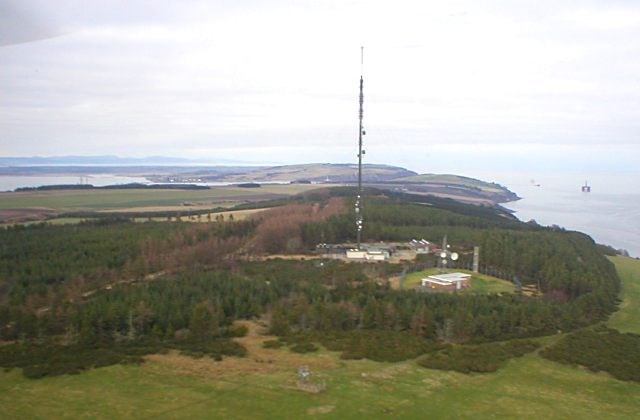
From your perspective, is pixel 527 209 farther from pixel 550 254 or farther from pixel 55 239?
pixel 55 239

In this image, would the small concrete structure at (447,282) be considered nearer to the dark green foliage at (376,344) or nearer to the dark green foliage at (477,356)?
the dark green foliage at (477,356)

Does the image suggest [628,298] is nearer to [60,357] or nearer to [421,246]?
[421,246]

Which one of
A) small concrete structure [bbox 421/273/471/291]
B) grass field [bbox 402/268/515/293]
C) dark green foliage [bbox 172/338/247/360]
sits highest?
small concrete structure [bbox 421/273/471/291]

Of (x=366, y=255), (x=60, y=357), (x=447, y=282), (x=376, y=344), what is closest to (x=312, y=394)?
(x=376, y=344)

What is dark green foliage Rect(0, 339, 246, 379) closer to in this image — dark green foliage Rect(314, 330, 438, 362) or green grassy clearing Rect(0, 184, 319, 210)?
dark green foliage Rect(314, 330, 438, 362)

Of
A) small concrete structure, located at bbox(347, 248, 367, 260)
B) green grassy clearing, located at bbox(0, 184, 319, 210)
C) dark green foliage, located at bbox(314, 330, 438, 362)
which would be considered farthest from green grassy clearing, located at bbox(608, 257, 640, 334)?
green grassy clearing, located at bbox(0, 184, 319, 210)

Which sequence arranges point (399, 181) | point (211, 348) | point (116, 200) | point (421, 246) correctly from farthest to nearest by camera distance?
point (399, 181) < point (116, 200) < point (421, 246) < point (211, 348)
